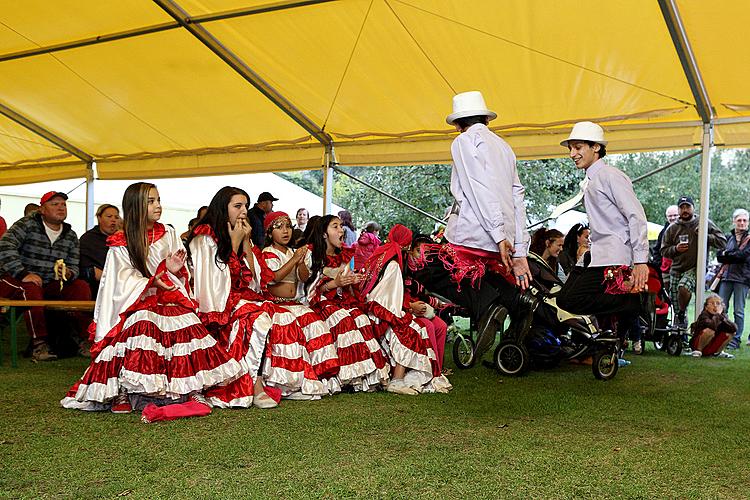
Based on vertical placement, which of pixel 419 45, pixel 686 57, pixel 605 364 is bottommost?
pixel 605 364

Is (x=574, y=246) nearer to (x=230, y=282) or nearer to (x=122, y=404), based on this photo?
(x=230, y=282)

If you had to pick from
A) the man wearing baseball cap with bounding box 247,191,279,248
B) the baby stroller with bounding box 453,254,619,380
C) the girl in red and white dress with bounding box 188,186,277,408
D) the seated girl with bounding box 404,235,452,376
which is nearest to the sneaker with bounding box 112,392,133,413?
the girl in red and white dress with bounding box 188,186,277,408

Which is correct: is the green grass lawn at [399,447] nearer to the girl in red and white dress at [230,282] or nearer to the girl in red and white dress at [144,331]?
the girl in red and white dress at [144,331]

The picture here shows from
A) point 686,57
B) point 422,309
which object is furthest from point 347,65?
point 686,57

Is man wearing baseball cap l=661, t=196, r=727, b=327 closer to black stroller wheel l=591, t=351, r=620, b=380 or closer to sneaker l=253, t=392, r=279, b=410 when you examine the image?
black stroller wheel l=591, t=351, r=620, b=380

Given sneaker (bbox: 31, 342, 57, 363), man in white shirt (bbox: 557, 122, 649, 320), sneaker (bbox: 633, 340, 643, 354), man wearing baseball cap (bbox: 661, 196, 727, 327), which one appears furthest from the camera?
man wearing baseball cap (bbox: 661, 196, 727, 327)

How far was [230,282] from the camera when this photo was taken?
4820 mm

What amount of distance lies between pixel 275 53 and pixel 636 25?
10.9 ft

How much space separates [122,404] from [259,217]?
3666 millimetres

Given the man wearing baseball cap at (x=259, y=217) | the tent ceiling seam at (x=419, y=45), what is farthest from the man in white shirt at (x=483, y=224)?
the man wearing baseball cap at (x=259, y=217)

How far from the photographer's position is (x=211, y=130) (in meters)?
9.32

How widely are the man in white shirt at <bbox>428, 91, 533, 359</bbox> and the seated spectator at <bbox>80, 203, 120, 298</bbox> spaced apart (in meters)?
3.74

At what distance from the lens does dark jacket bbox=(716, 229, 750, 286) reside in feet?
28.5

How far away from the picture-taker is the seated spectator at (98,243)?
6.68 meters
